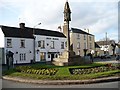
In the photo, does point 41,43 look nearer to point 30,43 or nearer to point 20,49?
point 30,43

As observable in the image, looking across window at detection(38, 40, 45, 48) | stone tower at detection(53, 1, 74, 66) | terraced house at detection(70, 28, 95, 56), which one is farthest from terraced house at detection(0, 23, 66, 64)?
stone tower at detection(53, 1, 74, 66)

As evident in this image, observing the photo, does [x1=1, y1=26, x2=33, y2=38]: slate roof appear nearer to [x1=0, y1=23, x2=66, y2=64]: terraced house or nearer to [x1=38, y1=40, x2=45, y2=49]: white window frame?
[x1=0, y1=23, x2=66, y2=64]: terraced house

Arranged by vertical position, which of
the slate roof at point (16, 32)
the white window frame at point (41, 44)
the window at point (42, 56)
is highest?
the slate roof at point (16, 32)

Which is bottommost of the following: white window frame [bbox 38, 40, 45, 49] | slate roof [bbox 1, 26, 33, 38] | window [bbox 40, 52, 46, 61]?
window [bbox 40, 52, 46, 61]

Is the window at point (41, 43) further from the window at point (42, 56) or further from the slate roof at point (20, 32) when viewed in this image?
the slate roof at point (20, 32)

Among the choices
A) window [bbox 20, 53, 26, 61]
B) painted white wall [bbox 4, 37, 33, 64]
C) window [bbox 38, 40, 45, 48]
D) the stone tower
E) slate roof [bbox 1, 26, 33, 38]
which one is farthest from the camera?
window [bbox 38, 40, 45, 48]

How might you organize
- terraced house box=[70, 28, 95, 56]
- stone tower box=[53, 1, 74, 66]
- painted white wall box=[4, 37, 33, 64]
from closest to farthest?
stone tower box=[53, 1, 74, 66] < painted white wall box=[4, 37, 33, 64] < terraced house box=[70, 28, 95, 56]

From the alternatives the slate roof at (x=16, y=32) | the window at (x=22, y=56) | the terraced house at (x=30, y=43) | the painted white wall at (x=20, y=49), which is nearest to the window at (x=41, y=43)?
the terraced house at (x=30, y=43)

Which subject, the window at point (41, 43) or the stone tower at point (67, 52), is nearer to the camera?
the stone tower at point (67, 52)

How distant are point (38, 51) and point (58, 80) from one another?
34351 mm

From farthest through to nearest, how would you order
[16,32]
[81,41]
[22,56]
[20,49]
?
1. [81,41]
2. [16,32]
3. [22,56]
4. [20,49]

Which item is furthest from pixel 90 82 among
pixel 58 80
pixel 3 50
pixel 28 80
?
pixel 3 50

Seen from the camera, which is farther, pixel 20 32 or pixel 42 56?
pixel 42 56

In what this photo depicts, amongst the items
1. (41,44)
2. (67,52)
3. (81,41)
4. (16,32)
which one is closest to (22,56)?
(16,32)
